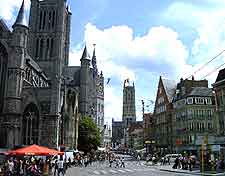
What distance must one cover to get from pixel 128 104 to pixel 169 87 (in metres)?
110

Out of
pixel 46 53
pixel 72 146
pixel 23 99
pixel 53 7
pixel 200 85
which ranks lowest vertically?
pixel 72 146

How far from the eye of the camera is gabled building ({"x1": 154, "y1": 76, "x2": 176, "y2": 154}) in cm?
7794

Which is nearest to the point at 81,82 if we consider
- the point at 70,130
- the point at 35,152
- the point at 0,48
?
the point at 70,130

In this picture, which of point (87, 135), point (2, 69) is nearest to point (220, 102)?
point (2, 69)

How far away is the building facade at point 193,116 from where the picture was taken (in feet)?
221

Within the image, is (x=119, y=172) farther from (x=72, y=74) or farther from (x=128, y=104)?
(x=128, y=104)

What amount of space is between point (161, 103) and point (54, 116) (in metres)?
40.8

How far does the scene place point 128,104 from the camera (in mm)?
191750

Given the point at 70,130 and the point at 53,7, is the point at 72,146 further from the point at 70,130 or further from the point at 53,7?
the point at 53,7

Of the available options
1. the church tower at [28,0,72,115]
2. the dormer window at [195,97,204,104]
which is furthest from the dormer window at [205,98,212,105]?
the church tower at [28,0,72,115]

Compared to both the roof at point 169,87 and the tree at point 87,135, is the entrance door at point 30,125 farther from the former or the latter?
the roof at point 169,87

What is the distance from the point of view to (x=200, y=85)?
75375mm

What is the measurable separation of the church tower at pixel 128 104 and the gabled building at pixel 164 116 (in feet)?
339

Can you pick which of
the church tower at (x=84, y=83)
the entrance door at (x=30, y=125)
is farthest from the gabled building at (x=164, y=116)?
the entrance door at (x=30, y=125)
